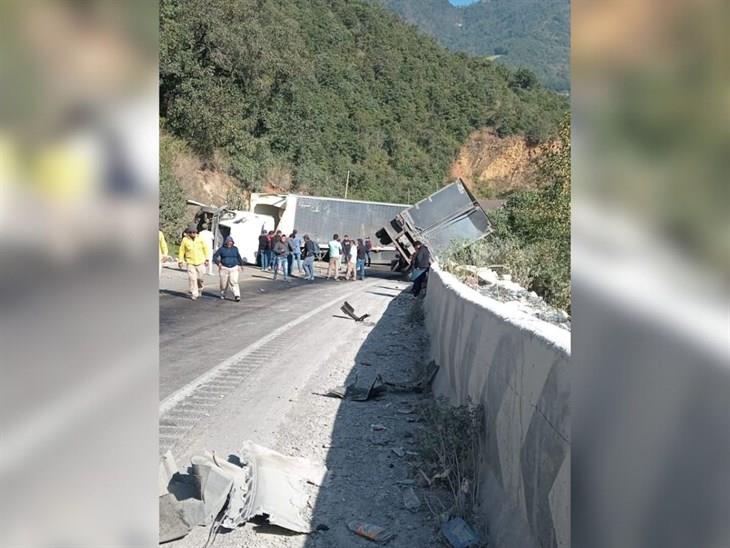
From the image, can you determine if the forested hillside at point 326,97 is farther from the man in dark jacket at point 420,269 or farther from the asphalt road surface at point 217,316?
the man in dark jacket at point 420,269

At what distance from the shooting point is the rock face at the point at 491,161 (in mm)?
78188

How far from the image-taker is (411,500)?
17.5ft

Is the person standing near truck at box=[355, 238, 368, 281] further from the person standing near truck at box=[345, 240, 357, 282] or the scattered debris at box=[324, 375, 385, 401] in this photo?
the scattered debris at box=[324, 375, 385, 401]

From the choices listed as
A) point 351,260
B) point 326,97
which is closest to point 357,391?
point 351,260

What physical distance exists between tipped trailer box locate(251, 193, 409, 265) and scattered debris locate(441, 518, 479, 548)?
91.1ft

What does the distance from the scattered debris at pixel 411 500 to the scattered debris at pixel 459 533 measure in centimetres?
60

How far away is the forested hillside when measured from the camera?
1617 inches

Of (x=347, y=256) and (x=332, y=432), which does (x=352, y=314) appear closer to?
(x=332, y=432)

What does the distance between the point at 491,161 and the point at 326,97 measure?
21682mm

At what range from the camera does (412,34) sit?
3681 inches
